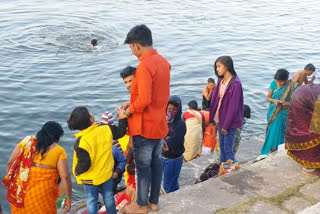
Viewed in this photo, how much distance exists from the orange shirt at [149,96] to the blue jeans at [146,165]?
0.12 meters

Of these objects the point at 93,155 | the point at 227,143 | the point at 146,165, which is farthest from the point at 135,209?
the point at 227,143

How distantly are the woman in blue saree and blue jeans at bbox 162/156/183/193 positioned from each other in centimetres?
175

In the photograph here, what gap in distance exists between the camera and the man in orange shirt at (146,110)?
3404 mm

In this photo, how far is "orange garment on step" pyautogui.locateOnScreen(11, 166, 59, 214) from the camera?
432 cm

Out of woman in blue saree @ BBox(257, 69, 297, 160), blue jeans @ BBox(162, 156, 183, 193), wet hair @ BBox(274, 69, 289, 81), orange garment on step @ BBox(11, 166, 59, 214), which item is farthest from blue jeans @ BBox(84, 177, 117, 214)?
wet hair @ BBox(274, 69, 289, 81)

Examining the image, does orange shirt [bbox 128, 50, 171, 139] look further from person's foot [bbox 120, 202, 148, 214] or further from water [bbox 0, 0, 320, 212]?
water [bbox 0, 0, 320, 212]

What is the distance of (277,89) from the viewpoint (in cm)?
655

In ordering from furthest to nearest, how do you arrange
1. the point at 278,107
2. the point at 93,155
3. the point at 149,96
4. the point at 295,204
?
the point at 278,107 < the point at 295,204 < the point at 93,155 < the point at 149,96

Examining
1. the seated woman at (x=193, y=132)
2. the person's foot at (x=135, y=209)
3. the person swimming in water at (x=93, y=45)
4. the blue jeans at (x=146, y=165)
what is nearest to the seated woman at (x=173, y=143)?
the blue jeans at (x=146, y=165)

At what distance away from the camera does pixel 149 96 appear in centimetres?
340

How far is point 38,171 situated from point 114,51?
42.4 ft

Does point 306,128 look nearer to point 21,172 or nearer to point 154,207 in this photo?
point 154,207

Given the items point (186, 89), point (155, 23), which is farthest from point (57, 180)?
point (155, 23)

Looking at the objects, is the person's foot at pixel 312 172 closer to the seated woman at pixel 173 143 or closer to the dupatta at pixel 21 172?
the seated woman at pixel 173 143
